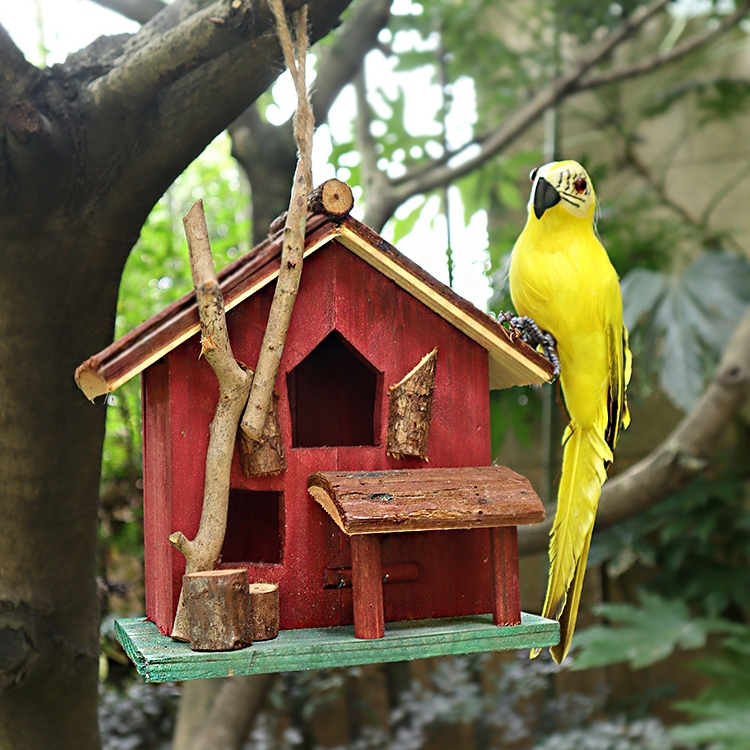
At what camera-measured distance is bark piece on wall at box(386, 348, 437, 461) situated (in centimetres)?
101

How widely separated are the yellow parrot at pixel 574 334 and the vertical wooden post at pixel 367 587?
25 centimetres

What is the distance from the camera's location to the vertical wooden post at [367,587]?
0.90 meters

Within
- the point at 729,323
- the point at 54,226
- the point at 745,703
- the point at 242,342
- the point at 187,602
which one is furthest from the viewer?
the point at 729,323

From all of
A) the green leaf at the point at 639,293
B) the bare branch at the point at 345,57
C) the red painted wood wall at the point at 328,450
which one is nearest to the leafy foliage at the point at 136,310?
the bare branch at the point at 345,57

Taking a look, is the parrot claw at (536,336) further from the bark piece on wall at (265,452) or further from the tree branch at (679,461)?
the tree branch at (679,461)

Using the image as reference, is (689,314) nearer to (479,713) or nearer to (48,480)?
(479,713)

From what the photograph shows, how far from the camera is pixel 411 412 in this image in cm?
101

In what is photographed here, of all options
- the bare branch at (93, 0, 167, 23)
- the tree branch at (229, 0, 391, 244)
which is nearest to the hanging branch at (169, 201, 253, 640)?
the bare branch at (93, 0, 167, 23)

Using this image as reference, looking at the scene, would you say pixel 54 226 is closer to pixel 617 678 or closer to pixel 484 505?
pixel 484 505

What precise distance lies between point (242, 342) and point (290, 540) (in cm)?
23

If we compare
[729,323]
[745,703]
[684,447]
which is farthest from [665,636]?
[729,323]

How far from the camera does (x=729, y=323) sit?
279 centimetres

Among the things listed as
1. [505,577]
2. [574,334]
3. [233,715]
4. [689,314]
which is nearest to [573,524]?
[505,577]

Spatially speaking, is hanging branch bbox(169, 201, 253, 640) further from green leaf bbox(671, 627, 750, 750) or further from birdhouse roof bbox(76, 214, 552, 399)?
green leaf bbox(671, 627, 750, 750)
